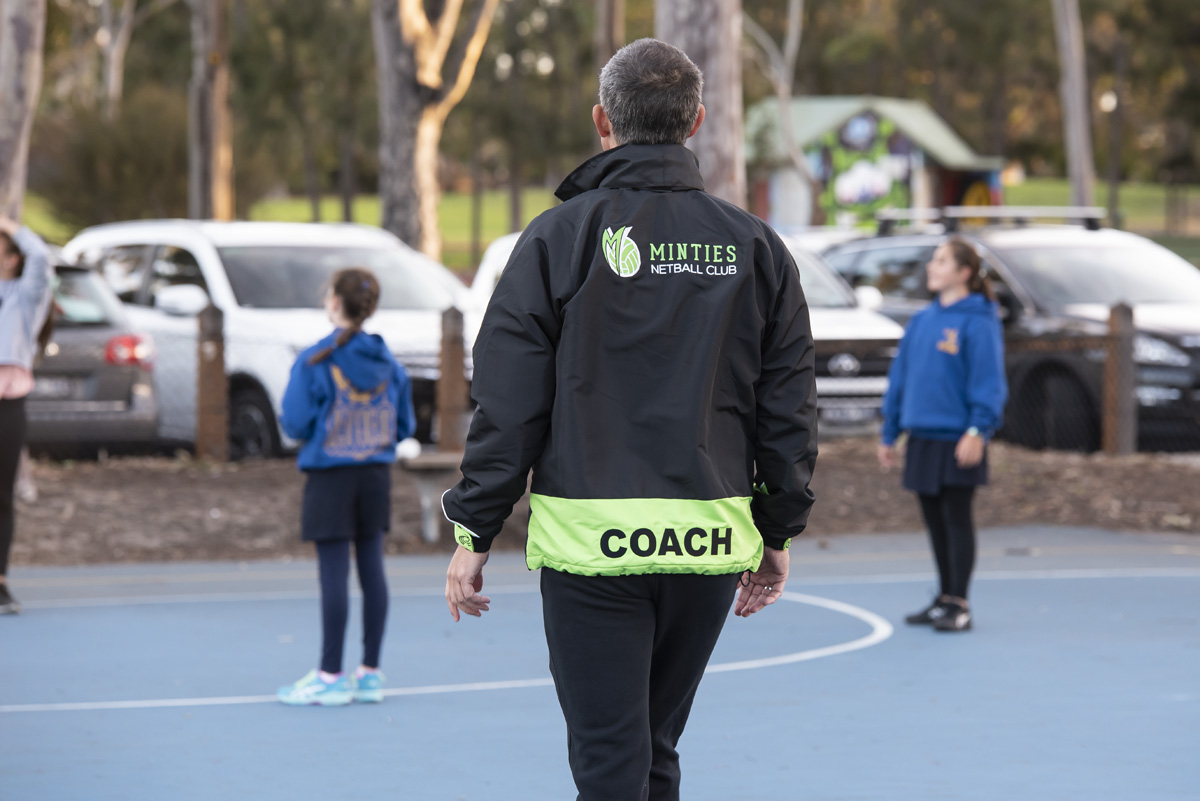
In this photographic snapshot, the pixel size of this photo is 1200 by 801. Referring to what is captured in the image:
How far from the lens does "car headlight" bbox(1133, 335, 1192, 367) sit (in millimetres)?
13000

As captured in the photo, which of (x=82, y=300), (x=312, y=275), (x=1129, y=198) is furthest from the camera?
(x=1129, y=198)

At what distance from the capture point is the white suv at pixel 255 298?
1221cm

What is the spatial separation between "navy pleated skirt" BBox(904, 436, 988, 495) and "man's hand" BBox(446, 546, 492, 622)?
15.4 ft

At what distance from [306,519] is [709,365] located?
11.0 feet

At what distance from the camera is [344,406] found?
250 inches

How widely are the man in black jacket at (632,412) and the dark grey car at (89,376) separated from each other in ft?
29.7

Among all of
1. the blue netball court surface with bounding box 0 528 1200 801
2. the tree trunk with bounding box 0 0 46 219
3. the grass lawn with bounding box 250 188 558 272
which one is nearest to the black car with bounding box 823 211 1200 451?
the blue netball court surface with bounding box 0 528 1200 801

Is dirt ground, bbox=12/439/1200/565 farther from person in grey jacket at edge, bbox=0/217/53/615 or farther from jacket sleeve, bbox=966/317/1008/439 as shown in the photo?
jacket sleeve, bbox=966/317/1008/439

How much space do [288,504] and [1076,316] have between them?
6.74 metres

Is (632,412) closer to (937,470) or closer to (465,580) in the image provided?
(465,580)

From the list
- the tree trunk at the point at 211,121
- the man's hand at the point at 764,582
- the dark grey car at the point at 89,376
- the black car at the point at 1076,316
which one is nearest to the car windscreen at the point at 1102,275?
the black car at the point at 1076,316

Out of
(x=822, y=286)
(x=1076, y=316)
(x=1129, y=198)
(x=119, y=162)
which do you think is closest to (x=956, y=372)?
(x=1076, y=316)

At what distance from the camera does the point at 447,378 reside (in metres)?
11.6

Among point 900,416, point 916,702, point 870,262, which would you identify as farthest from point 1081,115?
point 916,702
